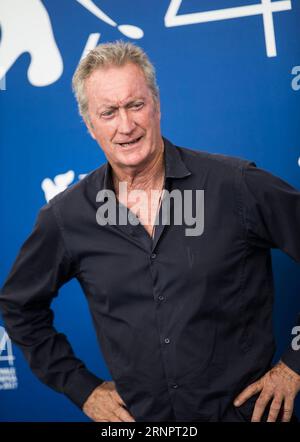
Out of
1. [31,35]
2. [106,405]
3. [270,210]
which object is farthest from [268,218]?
[31,35]

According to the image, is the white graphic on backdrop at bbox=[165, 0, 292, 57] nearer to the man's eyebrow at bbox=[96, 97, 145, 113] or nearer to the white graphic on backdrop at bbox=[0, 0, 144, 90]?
the white graphic on backdrop at bbox=[0, 0, 144, 90]

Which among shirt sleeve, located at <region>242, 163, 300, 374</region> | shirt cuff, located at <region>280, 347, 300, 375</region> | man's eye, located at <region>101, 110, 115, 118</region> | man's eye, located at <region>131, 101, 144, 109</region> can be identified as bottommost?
shirt cuff, located at <region>280, 347, 300, 375</region>

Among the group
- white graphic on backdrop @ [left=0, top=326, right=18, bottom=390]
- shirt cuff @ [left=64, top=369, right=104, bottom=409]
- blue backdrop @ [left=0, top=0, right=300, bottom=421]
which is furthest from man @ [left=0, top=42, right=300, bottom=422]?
white graphic on backdrop @ [left=0, top=326, right=18, bottom=390]

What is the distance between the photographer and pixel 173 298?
1356 mm

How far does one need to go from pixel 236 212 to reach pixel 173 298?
0.77ft

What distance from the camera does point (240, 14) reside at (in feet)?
6.26

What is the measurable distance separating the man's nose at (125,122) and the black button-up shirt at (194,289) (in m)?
0.12

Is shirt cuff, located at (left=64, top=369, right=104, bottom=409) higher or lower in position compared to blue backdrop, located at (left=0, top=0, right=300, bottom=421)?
lower

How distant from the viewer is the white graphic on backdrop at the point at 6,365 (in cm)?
219

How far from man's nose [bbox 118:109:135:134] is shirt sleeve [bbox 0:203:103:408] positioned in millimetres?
275

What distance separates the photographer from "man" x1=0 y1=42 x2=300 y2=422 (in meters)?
1.36

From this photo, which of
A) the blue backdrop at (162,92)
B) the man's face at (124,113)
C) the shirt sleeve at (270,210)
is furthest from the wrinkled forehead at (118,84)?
the blue backdrop at (162,92)

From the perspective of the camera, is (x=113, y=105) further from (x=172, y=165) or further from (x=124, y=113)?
(x=172, y=165)

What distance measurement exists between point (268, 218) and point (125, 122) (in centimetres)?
39
